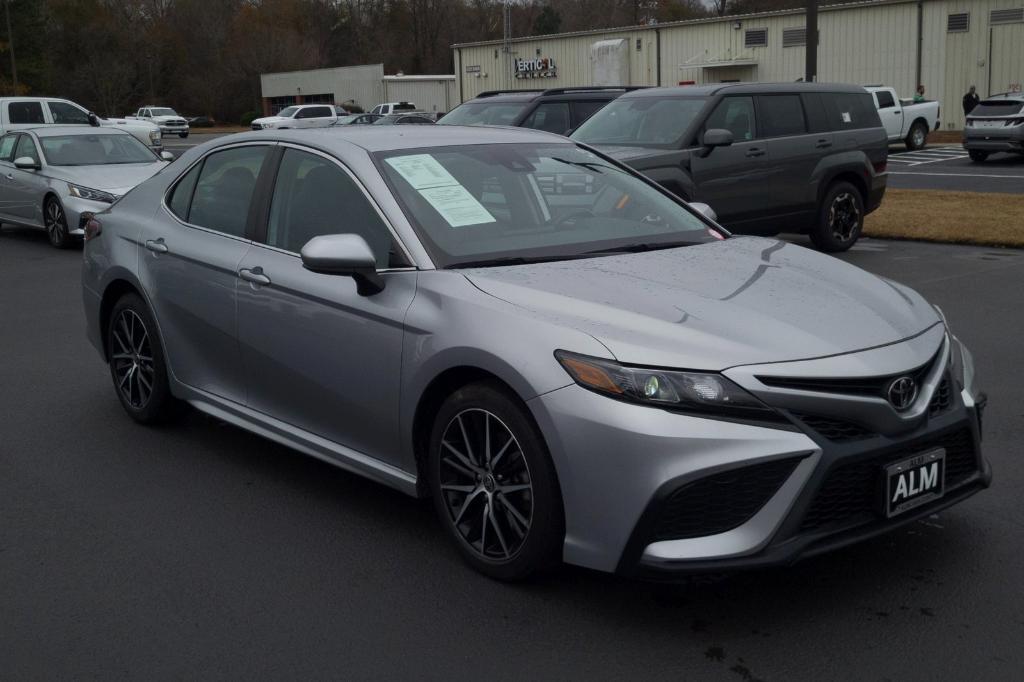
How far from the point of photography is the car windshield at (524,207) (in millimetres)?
4402

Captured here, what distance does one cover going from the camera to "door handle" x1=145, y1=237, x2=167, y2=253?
5.65 m

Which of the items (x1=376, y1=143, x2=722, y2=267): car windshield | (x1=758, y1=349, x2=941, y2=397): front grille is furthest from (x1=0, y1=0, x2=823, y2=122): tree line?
(x1=758, y1=349, x2=941, y2=397): front grille

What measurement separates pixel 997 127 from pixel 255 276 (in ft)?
83.6

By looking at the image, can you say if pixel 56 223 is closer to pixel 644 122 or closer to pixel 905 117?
pixel 644 122

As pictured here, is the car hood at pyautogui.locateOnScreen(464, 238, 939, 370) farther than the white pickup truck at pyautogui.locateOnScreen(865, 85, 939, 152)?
No

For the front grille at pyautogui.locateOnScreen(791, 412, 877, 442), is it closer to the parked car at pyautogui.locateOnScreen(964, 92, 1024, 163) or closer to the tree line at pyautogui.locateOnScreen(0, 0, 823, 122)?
the parked car at pyautogui.locateOnScreen(964, 92, 1024, 163)

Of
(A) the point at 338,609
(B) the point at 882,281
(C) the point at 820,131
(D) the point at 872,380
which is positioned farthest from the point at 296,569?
(C) the point at 820,131

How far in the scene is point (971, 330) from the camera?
26.7 ft

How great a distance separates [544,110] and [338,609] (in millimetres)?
12991

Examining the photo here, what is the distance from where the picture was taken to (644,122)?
12.1 meters

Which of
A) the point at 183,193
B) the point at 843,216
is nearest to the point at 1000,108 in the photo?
the point at 843,216

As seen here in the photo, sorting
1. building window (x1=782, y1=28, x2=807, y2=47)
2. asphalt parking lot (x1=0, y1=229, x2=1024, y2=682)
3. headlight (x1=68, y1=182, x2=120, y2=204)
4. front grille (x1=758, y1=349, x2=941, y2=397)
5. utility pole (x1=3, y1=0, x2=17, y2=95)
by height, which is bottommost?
asphalt parking lot (x1=0, y1=229, x2=1024, y2=682)

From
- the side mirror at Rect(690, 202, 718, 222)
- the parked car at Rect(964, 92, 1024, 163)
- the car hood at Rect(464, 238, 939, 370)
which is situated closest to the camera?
the car hood at Rect(464, 238, 939, 370)

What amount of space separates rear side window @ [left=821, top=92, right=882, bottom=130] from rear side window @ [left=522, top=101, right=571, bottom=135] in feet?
13.9
